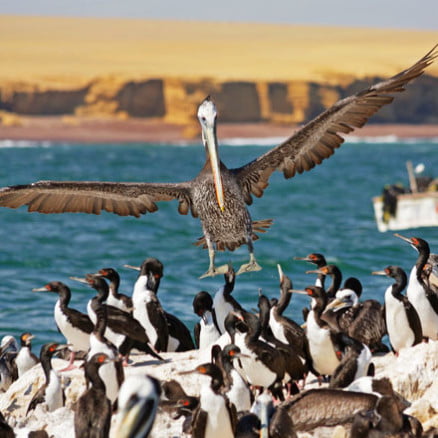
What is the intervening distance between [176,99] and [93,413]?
79336mm

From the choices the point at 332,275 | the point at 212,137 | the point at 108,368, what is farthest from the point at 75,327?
the point at 332,275

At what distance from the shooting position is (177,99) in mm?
84438

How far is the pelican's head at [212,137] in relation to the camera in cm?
795

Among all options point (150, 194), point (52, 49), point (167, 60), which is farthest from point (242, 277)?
point (52, 49)

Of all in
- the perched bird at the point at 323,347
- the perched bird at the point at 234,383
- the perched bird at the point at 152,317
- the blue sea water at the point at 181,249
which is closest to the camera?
the perched bird at the point at 234,383

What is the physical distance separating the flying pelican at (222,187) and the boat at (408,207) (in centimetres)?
1189

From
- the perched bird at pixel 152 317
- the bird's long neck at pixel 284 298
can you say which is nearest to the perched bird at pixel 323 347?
the bird's long neck at pixel 284 298

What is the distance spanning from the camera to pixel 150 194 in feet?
29.5

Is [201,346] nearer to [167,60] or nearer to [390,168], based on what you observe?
[390,168]

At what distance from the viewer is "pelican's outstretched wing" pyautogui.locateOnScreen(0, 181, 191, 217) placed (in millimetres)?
8656

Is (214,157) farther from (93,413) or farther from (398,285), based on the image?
(93,413)

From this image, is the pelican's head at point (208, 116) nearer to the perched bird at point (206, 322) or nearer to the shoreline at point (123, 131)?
the perched bird at point (206, 322)

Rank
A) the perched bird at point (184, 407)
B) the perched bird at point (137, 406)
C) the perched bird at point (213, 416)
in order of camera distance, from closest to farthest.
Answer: the perched bird at point (137, 406), the perched bird at point (213, 416), the perched bird at point (184, 407)

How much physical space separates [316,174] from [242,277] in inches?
1177
